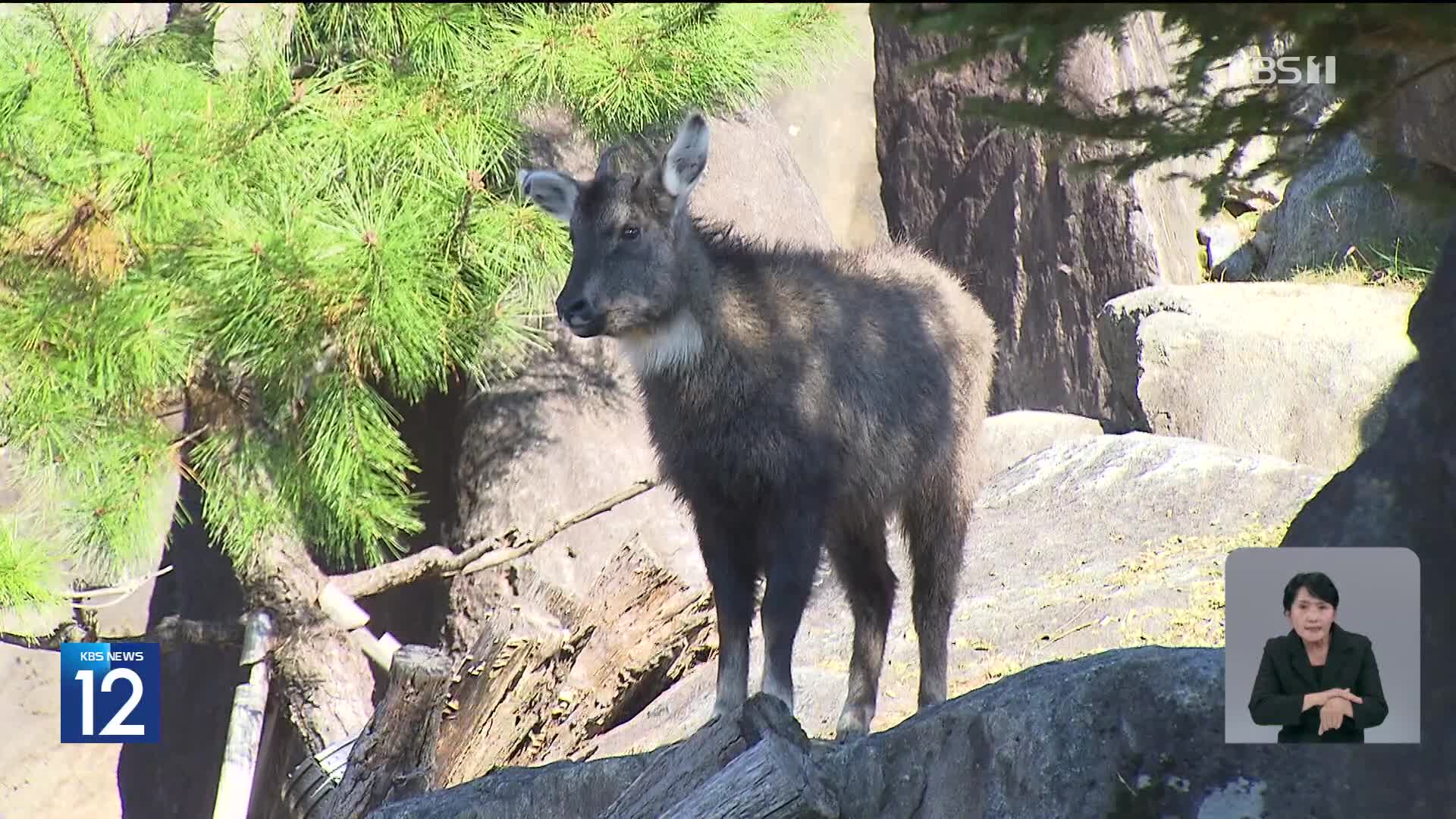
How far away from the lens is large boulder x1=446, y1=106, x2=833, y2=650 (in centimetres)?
757

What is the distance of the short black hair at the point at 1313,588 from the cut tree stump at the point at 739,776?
119cm

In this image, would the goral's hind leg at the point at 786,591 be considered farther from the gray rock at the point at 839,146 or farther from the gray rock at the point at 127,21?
the gray rock at the point at 839,146

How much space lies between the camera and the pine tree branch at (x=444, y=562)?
6.77 meters

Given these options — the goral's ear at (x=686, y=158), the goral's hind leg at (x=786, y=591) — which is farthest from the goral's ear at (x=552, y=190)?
the goral's hind leg at (x=786, y=591)

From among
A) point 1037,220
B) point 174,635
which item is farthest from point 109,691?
point 1037,220

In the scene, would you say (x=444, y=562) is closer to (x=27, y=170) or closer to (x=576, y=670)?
(x=576, y=670)

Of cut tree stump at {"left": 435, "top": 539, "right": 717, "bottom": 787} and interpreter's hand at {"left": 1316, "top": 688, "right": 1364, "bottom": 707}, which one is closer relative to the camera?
interpreter's hand at {"left": 1316, "top": 688, "right": 1364, "bottom": 707}

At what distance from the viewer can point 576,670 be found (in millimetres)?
5750

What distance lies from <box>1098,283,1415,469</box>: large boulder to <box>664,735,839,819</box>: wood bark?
16.1 feet

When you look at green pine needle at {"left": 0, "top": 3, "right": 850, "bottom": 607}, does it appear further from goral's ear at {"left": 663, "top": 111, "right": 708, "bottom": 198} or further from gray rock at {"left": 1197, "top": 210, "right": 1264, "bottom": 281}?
gray rock at {"left": 1197, "top": 210, "right": 1264, "bottom": 281}

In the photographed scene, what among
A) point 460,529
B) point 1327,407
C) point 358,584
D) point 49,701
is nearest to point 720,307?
point 358,584

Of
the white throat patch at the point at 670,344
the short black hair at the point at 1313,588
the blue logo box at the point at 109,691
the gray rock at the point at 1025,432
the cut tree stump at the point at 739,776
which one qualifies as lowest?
the blue logo box at the point at 109,691

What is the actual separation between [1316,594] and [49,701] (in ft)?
30.4

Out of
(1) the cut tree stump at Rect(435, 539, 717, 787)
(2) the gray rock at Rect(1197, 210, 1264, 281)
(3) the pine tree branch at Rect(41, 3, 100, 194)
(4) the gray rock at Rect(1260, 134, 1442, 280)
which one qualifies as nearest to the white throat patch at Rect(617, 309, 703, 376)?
(1) the cut tree stump at Rect(435, 539, 717, 787)
